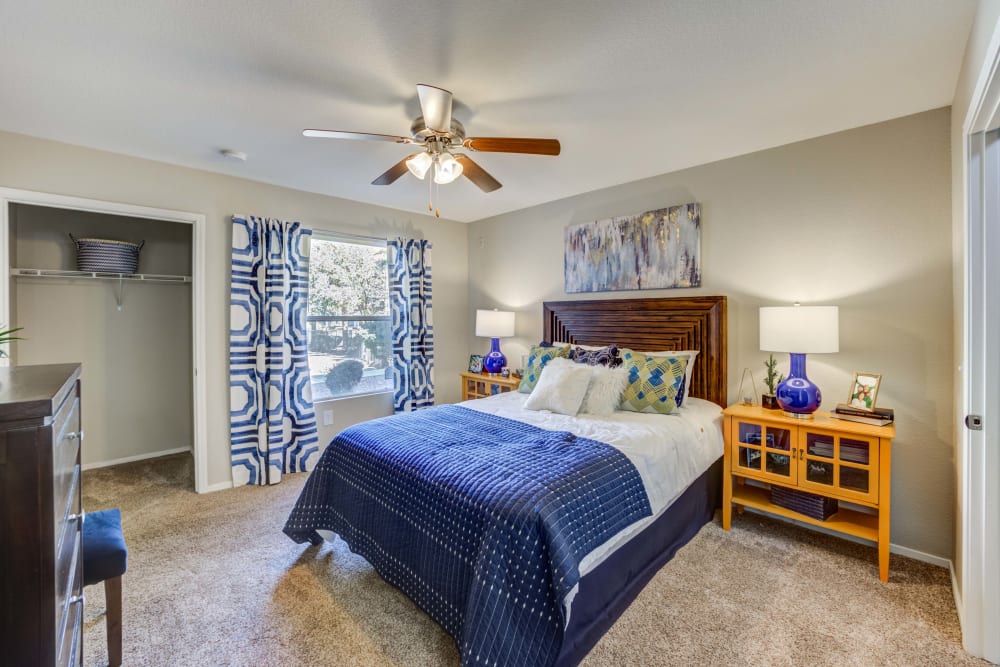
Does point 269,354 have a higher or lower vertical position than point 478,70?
lower

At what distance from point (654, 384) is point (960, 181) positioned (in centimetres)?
169

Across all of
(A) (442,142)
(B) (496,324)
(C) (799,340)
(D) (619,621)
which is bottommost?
(D) (619,621)

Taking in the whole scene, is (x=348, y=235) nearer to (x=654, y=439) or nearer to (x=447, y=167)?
(x=447, y=167)

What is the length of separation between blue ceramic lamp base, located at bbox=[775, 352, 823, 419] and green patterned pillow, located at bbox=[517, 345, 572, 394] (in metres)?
1.45

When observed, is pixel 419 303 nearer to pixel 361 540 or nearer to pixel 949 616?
pixel 361 540

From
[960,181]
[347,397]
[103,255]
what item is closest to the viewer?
[960,181]

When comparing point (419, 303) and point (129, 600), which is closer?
point (129, 600)

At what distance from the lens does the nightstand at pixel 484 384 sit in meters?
3.98

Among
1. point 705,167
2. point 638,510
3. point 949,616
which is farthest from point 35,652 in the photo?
point 705,167

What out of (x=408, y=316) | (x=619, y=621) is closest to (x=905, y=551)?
(x=619, y=621)

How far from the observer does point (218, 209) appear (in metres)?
3.35

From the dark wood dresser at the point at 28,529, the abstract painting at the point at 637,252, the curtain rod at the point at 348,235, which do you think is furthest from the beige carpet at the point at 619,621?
the curtain rod at the point at 348,235

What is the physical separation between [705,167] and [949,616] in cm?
277

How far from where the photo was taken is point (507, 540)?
1539 millimetres
